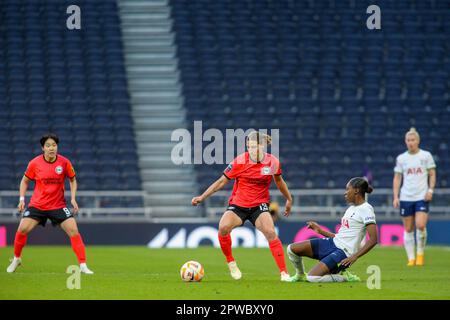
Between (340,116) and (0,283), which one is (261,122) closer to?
(340,116)

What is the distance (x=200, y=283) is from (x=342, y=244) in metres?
1.86

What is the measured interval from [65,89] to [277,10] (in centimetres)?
745

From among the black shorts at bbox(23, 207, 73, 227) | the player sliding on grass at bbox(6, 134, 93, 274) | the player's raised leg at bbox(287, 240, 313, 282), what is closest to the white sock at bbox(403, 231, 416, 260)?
the player's raised leg at bbox(287, 240, 313, 282)

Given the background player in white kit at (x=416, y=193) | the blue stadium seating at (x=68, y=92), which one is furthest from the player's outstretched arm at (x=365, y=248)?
the blue stadium seating at (x=68, y=92)

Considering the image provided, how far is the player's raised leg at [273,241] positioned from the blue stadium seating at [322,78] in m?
13.0

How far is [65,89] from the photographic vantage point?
1114 inches

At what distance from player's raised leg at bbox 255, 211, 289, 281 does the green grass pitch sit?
0.69ft

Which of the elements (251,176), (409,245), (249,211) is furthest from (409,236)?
(251,176)

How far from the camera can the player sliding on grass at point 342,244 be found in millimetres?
11734

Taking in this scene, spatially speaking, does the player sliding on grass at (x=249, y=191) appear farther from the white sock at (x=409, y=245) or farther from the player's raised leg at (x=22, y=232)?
the white sock at (x=409, y=245)

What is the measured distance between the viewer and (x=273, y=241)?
12391 mm

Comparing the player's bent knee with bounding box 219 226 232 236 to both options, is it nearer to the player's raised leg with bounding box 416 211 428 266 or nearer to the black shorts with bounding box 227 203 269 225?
the black shorts with bounding box 227 203 269 225

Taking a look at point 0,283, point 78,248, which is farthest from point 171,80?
point 0,283

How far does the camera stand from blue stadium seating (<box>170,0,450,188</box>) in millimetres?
26906
